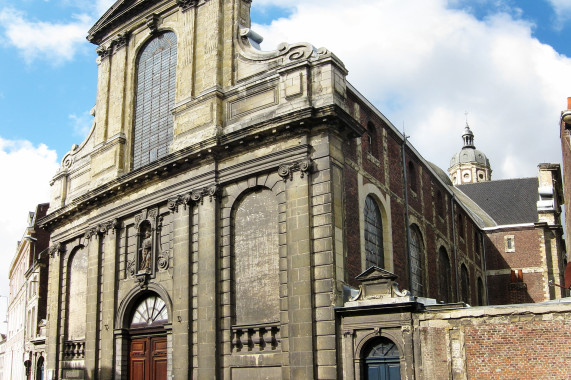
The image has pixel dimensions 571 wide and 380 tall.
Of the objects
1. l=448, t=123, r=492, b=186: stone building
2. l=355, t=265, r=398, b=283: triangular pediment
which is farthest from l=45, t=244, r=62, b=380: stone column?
l=448, t=123, r=492, b=186: stone building

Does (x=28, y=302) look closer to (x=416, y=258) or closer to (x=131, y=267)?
(x=131, y=267)

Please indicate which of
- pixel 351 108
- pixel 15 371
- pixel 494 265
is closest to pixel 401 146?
pixel 351 108

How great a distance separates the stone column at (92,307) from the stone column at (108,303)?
0.29 m

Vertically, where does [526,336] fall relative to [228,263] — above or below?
below

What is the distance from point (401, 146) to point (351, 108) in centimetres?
466

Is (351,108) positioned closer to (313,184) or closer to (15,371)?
(313,184)

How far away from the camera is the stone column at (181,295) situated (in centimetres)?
1830

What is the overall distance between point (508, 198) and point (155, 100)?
1155 inches

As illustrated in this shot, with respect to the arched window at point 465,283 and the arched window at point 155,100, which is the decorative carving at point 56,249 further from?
the arched window at point 465,283

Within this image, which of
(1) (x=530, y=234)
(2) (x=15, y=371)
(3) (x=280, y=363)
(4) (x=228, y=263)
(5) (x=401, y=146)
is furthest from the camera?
(2) (x=15, y=371)

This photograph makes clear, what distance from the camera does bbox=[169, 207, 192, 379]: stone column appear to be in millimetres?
18297

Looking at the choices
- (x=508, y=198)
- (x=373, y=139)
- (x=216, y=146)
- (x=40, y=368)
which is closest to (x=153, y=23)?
(x=216, y=146)

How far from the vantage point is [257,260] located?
17.7m

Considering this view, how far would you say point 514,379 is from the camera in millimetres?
14102
